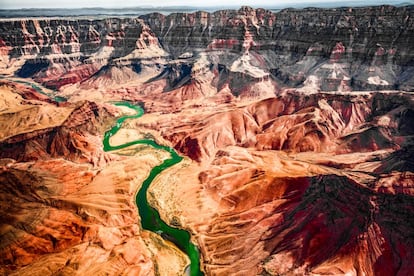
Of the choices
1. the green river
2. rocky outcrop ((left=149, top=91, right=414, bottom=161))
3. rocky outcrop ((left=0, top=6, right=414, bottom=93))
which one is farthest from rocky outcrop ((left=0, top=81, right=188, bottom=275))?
rocky outcrop ((left=0, top=6, right=414, bottom=93))

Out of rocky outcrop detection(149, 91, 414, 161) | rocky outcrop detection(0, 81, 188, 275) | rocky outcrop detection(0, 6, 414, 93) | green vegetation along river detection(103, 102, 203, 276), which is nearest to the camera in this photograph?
rocky outcrop detection(0, 81, 188, 275)

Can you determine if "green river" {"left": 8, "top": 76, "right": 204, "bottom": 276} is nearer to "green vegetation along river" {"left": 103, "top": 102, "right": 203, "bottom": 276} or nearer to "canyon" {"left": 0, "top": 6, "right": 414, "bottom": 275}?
"green vegetation along river" {"left": 103, "top": 102, "right": 203, "bottom": 276}

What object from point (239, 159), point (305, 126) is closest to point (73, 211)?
point (239, 159)

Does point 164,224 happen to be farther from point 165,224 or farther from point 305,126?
point 305,126

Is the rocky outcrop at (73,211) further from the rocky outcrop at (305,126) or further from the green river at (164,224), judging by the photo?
the rocky outcrop at (305,126)

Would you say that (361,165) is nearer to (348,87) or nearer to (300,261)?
(300,261)

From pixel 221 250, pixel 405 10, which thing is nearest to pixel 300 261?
pixel 221 250

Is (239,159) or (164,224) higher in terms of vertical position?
(239,159)

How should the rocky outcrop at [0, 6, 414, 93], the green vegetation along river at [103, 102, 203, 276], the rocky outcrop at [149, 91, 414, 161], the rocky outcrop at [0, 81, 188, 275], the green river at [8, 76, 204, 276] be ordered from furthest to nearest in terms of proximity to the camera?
the rocky outcrop at [0, 6, 414, 93] → the rocky outcrop at [149, 91, 414, 161] → the green vegetation along river at [103, 102, 203, 276] → the green river at [8, 76, 204, 276] → the rocky outcrop at [0, 81, 188, 275]
